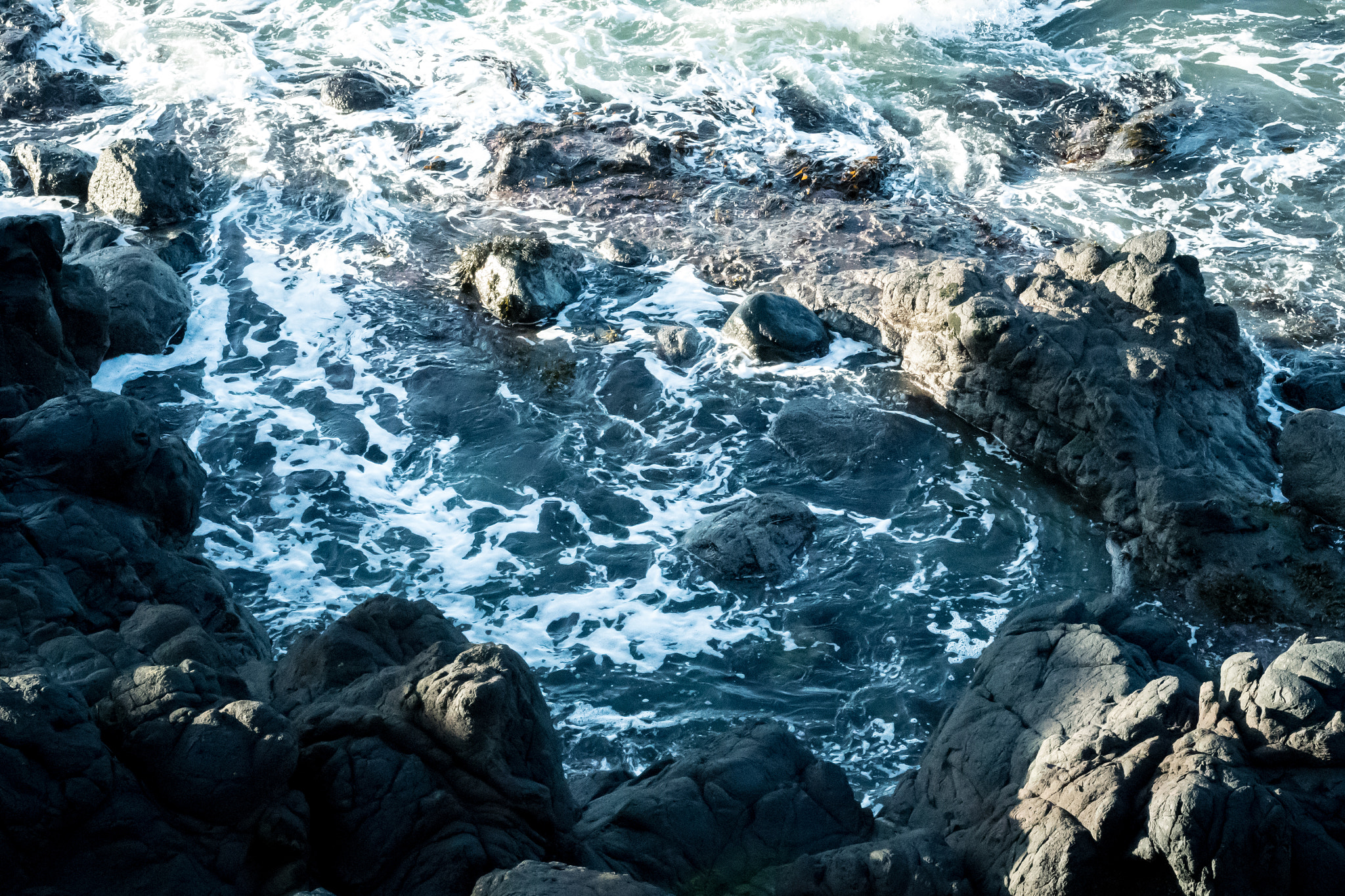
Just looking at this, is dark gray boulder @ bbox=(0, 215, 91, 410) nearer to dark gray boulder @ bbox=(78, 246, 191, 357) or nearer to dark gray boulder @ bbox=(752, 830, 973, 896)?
dark gray boulder @ bbox=(78, 246, 191, 357)

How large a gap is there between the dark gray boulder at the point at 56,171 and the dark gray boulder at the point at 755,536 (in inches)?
465

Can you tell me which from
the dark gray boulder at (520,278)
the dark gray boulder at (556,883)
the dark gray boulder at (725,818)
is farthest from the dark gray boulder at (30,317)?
the dark gray boulder at (556,883)

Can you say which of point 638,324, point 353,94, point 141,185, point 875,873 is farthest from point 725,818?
point 353,94

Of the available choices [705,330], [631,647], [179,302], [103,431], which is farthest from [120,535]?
[705,330]

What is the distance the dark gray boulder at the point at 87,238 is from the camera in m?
14.0

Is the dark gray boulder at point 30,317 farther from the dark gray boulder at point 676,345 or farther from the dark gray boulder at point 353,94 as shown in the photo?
the dark gray boulder at point 353,94

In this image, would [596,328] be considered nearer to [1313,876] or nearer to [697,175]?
[697,175]

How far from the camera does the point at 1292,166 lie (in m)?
16.1

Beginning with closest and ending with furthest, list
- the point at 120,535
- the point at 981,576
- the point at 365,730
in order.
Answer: the point at 365,730 < the point at 120,535 < the point at 981,576

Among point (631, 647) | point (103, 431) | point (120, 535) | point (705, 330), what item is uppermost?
point (103, 431)

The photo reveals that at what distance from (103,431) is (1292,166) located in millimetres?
16953

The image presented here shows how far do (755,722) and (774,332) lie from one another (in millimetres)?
6489

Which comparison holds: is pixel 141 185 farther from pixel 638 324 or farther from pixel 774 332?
pixel 774 332

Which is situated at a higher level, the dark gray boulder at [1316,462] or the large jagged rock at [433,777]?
the large jagged rock at [433,777]
